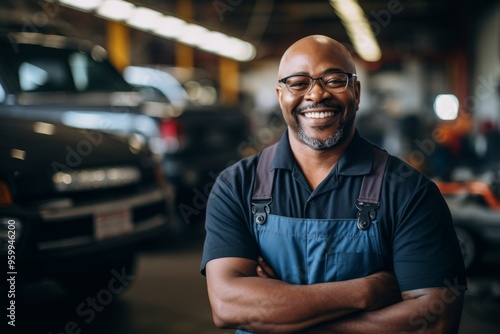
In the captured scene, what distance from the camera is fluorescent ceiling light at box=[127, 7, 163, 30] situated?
34.9ft

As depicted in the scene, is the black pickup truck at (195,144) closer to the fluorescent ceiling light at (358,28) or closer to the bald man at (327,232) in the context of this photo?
the bald man at (327,232)

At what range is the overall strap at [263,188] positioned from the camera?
2234 mm

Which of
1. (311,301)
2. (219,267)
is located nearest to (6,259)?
(219,267)

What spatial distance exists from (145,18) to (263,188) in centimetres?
941

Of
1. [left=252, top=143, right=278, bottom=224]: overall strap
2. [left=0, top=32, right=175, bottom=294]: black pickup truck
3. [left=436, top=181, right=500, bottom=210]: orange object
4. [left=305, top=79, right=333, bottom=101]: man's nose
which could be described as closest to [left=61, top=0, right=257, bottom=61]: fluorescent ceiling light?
[left=0, top=32, right=175, bottom=294]: black pickup truck

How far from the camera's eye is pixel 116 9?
1010cm

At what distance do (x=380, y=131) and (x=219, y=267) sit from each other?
1236 centimetres

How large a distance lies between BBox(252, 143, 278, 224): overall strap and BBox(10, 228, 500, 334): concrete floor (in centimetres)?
217

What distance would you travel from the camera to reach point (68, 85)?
6.17 meters

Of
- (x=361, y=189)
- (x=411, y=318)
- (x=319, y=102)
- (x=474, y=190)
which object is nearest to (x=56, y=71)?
(x=474, y=190)

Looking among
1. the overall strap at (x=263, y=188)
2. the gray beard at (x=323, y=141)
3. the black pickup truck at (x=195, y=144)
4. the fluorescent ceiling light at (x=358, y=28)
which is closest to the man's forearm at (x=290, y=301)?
the overall strap at (x=263, y=188)

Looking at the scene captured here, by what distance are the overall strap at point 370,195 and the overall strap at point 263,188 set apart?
31cm

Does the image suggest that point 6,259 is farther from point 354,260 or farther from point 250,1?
point 250,1

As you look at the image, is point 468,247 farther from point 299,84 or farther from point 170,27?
point 170,27
